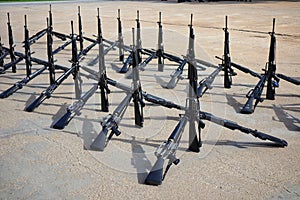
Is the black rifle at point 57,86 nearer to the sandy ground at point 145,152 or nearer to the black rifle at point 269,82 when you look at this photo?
the sandy ground at point 145,152

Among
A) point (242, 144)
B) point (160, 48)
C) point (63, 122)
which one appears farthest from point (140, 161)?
point (160, 48)

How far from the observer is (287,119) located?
6.51 metres

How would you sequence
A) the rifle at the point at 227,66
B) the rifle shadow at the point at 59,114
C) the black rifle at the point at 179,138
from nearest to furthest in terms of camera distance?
the black rifle at the point at 179,138
the rifle shadow at the point at 59,114
the rifle at the point at 227,66

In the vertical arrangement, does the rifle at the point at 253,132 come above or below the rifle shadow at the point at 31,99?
above

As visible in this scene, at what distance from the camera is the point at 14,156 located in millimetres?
5281

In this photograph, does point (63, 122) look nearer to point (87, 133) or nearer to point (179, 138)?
point (87, 133)

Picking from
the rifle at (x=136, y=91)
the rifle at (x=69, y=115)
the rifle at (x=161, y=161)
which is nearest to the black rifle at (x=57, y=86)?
the rifle at (x=69, y=115)

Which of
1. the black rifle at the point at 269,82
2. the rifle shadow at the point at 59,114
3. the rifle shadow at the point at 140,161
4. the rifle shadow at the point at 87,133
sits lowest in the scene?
the rifle shadow at the point at 140,161

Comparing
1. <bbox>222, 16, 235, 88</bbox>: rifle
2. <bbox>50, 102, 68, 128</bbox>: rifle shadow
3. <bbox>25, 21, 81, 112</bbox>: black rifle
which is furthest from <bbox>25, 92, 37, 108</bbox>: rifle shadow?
<bbox>222, 16, 235, 88</bbox>: rifle

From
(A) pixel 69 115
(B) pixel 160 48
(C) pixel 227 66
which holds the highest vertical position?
(B) pixel 160 48

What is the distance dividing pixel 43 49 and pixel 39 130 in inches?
324

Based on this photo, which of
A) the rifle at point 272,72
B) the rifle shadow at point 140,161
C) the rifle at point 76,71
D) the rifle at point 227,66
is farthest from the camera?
the rifle at point 227,66

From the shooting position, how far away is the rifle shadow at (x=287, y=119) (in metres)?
6.16

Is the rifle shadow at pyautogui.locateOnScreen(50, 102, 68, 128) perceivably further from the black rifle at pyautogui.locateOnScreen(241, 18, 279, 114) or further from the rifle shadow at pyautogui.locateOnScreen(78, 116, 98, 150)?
the black rifle at pyautogui.locateOnScreen(241, 18, 279, 114)
